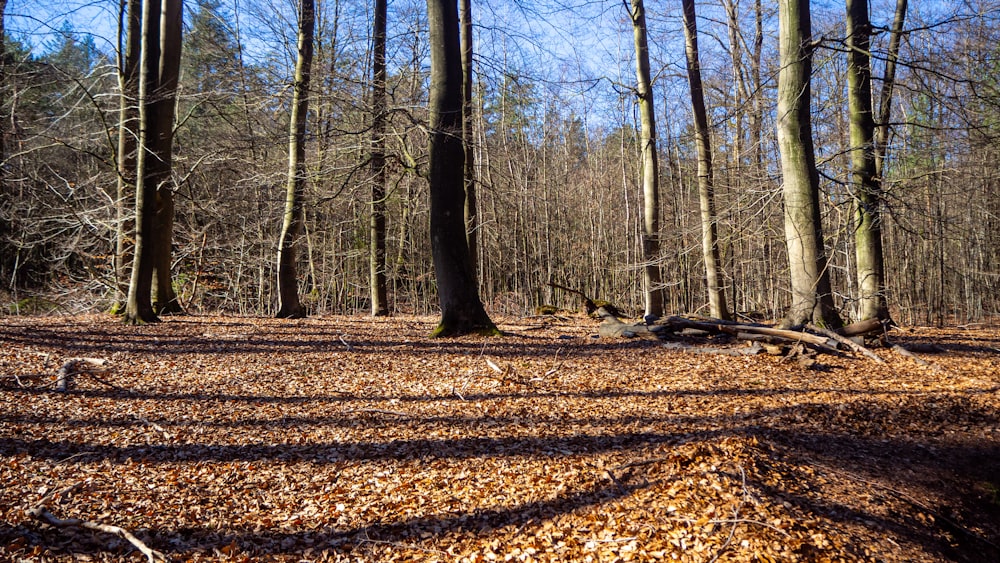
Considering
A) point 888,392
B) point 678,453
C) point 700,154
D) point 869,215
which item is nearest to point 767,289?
point 700,154

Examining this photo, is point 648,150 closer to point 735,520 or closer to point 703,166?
point 703,166

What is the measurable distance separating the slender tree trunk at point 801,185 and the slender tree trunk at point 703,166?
11.1 feet

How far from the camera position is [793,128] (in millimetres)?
8070

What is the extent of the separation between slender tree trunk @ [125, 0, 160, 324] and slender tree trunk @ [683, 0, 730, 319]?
32.3 ft

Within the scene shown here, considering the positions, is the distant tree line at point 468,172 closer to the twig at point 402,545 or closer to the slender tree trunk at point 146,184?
the slender tree trunk at point 146,184

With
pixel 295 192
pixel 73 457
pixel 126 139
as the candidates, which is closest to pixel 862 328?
pixel 73 457

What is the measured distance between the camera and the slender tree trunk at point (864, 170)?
8.92m

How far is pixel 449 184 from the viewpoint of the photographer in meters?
8.79

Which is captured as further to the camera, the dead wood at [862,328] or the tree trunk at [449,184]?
the tree trunk at [449,184]

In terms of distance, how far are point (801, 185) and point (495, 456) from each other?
6054mm

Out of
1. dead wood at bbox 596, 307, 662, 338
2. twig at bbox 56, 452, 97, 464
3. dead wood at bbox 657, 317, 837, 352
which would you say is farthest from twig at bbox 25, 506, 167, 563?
dead wood at bbox 657, 317, 837, 352

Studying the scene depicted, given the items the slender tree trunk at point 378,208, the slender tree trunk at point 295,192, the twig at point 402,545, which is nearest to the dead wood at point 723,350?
the twig at point 402,545

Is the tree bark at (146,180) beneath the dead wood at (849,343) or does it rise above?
above

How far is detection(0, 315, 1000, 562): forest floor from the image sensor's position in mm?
3395
